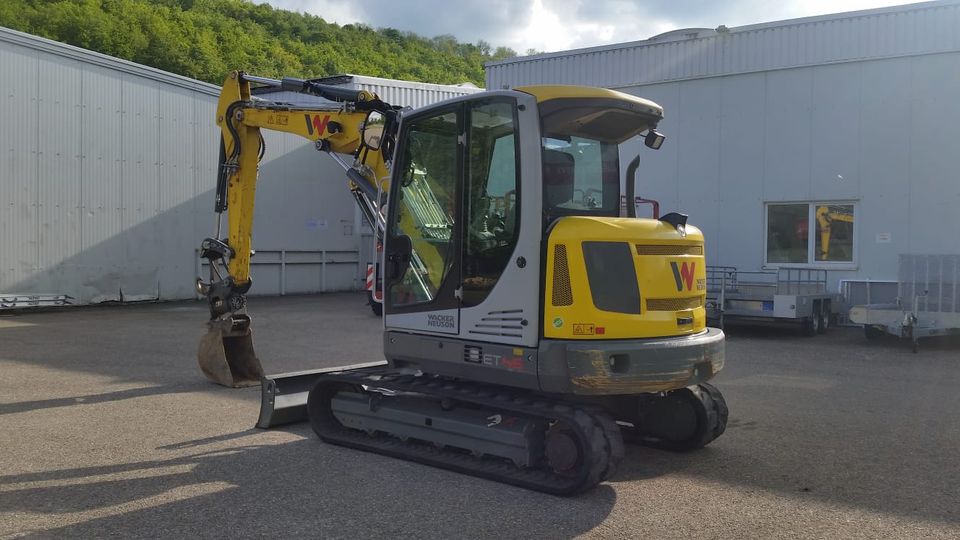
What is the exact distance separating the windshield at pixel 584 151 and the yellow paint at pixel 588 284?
347mm

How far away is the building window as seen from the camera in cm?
1625

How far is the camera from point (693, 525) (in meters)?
5.11

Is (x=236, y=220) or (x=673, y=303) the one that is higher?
(x=236, y=220)

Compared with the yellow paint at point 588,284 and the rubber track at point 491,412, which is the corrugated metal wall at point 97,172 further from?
the yellow paint at point 588,284

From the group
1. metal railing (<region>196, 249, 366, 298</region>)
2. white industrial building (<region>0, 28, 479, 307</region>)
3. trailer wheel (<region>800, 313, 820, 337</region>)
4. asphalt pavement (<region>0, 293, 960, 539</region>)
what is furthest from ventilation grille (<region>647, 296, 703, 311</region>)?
metal railing (<region>196, 249, 366, 298</region>)

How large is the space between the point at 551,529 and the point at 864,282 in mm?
12898

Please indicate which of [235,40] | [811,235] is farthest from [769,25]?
[235,40]

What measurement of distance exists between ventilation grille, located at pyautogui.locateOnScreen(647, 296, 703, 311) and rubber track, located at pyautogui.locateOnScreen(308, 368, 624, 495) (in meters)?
0.82

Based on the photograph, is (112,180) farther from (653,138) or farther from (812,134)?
(653,138)

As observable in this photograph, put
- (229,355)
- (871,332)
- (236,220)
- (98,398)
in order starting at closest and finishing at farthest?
1. (98,398)
2. (236,220)
3. (229,355)
4. (871,332)

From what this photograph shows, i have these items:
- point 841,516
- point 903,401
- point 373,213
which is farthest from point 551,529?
point 903,401

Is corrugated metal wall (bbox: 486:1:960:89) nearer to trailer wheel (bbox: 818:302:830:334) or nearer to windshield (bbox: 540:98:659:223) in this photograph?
trailer wheel (bbox: 818:302:830:334)

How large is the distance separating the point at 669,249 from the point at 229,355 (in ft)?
19.2

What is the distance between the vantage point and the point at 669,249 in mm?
5918
